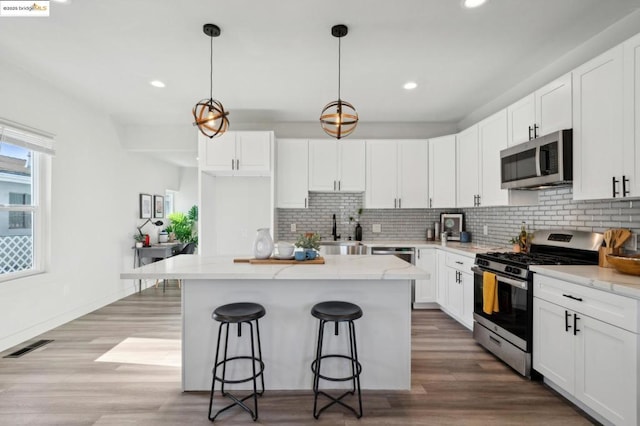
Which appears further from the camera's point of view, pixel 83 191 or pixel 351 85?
pixel 83 191

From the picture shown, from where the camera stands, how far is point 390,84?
360 centimetres

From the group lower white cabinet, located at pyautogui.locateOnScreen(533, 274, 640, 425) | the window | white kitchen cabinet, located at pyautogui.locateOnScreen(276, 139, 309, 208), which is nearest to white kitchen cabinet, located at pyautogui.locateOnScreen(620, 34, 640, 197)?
lower white cabinet, located at pyautogui.locateOnScreen(533, 274, 640, 425)

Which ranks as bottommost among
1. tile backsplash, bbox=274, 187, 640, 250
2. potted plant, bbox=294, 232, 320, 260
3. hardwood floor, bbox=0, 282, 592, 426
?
hardwood floor, bbox=0, 282, 592, 426

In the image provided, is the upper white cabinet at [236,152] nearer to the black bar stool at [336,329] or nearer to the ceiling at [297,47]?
the ceiling at [297,47]

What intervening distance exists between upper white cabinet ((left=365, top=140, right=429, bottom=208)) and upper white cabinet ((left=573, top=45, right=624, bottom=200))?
2290 millimetres

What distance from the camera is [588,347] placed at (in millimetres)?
2002

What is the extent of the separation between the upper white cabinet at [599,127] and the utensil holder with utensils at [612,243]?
330 mm

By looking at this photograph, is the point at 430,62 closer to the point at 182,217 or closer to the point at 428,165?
the point at 428,165

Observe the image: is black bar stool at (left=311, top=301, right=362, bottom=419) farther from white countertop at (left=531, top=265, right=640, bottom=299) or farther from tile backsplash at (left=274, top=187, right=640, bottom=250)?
tile backsplash at (left=274, top=187, right=640, bottom=250)

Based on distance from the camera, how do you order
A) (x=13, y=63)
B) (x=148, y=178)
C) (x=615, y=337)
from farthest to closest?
(x=148, y=178), (x=13, y=63), (x=615, y=337)

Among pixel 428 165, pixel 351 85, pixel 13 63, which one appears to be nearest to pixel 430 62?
pixel 351 85

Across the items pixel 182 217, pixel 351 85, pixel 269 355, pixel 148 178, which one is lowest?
pixel 269 355

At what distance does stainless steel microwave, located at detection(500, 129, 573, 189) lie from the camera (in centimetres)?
256

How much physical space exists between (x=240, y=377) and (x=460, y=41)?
10.7ft
